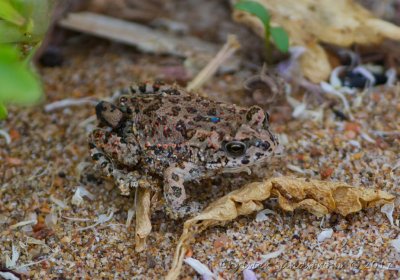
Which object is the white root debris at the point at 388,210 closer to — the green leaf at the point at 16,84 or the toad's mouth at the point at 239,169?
the toad's mouth at the point at 239,169

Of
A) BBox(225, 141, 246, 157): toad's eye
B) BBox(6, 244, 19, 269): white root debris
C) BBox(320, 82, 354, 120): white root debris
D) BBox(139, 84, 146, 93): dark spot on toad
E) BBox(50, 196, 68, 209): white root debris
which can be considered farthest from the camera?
BBox(320, 82, 354, 120): white root debris

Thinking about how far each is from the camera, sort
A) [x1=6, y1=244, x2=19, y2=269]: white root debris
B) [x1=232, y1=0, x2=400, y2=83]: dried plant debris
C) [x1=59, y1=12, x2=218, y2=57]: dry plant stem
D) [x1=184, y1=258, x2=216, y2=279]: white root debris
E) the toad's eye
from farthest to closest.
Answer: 1. [x1=59, y1=12, x2=218, y2=57]: dry plant stem
2. [x1=232, y1=0, x2=400, y2=83]: dried plant debris
3. the toad's eye
4. [x1=6, y1=244, x2=19, y2=269]: white root debris
5. [x1=184, y1=258, x2=216, y2=279]: white root debris

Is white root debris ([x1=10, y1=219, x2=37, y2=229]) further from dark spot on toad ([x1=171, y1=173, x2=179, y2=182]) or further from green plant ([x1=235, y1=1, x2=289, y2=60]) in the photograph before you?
green plant ([x1=235, y1=1, x2=289, y2=60])

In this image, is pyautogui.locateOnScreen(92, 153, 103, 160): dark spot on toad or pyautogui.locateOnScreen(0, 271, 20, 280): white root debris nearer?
pyautogui.locateOnScreen(0, 271, 20, 280): white root debris

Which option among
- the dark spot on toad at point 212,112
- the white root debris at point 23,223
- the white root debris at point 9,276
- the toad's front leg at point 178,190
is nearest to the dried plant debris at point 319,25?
the dark spot on toad at point 212,112

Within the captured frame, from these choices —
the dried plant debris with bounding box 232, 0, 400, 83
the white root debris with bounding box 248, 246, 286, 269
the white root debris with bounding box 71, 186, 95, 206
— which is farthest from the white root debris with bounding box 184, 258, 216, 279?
the dried plant debris with bounding box 232, 0, 400, 83

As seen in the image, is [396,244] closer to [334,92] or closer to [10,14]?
[334,92]
